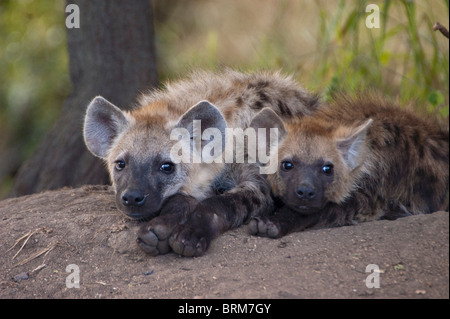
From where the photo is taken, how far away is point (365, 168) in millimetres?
3098

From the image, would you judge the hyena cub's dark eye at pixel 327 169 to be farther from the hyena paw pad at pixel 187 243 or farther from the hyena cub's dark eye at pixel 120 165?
the hyena cub's dark eye at pixel 120 165

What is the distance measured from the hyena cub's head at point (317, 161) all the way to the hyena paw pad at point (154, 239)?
2.25ft

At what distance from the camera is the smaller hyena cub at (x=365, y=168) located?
2.98 metres

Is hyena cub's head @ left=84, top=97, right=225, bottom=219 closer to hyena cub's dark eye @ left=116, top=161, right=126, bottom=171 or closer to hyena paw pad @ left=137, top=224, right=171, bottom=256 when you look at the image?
hyena cub's dark eye @ left=116, top=161, right=126, bottom=171

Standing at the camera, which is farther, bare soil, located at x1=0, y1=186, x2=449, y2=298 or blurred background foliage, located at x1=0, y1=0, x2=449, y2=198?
blurred background foliage, located at x1=0, y1=0, x2=449, y2=198

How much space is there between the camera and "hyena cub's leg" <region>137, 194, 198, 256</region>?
103 inches

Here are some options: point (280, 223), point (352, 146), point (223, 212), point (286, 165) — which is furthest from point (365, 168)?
point (223, 212)

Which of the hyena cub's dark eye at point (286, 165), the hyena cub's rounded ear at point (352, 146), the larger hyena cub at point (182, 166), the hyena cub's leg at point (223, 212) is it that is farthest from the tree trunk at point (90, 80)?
the hyena cub's rounded ear at point (352, 146)

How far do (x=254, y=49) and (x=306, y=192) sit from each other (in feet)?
10.6

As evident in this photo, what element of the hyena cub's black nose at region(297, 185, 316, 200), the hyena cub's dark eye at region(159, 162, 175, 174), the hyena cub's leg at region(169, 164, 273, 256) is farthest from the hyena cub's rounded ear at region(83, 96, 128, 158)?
the hyena cub's black nose at region(297, 185, 316, 200)

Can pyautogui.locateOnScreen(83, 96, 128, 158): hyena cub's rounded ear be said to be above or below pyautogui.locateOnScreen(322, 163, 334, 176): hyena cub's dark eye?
above

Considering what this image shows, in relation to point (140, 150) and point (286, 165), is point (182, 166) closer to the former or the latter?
point (140, 150)

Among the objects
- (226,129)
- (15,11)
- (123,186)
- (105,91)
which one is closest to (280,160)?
(226,129)

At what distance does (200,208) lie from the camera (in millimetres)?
2857
